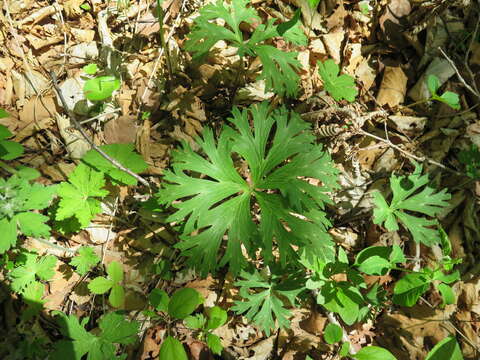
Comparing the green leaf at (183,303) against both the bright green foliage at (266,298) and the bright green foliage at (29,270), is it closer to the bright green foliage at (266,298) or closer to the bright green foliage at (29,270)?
the bright green foliage at (266,298)

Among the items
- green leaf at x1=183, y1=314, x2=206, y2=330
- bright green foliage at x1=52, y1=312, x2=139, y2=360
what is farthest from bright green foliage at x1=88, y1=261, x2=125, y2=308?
green leaf at x1=183, y1=314, x2=206, y2=330

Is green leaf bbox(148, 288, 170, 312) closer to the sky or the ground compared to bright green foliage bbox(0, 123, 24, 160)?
closer to the ground

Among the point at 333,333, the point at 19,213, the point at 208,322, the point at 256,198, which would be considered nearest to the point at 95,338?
the point at 208,322

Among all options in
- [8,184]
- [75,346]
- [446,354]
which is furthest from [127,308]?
[446,354]

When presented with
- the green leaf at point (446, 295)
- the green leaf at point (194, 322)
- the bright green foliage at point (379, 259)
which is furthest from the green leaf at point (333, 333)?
the green leaf at point (194, 322)

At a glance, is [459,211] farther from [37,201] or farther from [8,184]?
[8,184]

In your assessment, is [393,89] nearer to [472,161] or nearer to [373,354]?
[472,161]

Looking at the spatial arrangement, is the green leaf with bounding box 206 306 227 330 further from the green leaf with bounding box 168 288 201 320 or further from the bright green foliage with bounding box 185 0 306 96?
the bright green foliage with bounding box 185 0 306 96
